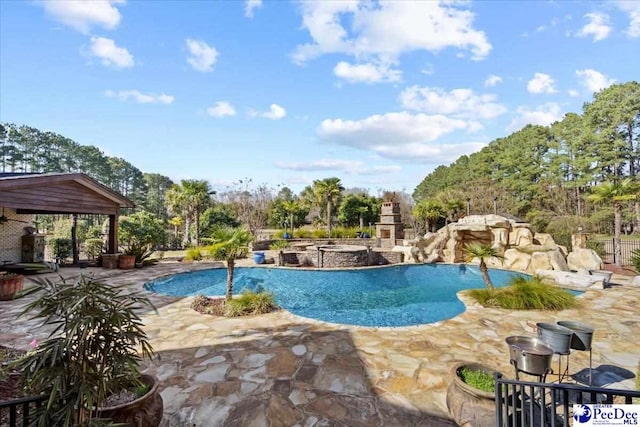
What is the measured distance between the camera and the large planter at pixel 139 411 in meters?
2.33

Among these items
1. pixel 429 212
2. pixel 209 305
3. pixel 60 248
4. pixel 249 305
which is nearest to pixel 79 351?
pixel 249 305

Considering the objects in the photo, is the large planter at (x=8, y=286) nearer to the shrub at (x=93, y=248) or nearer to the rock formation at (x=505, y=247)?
the shrub at (x=93, y=248)

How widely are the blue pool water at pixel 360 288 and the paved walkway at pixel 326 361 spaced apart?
56.3 inches

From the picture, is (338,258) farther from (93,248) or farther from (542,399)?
(93,248)

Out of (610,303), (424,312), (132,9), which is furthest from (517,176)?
(132,9)

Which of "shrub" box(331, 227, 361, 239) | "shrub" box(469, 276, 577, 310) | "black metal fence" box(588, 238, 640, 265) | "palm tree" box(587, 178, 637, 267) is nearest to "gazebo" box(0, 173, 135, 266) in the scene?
"shrub" box(469, 276, 577, 310)

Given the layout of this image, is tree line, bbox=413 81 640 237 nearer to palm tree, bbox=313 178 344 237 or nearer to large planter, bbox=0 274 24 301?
palm tree, bbox=313 178 344 237

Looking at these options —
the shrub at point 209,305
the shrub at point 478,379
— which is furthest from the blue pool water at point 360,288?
the shrub at point 478,379

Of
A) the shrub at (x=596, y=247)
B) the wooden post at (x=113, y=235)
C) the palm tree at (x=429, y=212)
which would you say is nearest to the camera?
the wooden post at (x=113, y=235)

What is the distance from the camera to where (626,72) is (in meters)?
23.8

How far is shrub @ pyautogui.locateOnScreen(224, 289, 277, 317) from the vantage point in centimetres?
648

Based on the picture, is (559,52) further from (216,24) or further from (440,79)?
(216,24)

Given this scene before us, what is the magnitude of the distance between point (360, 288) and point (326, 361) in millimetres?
6733

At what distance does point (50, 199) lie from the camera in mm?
9898
